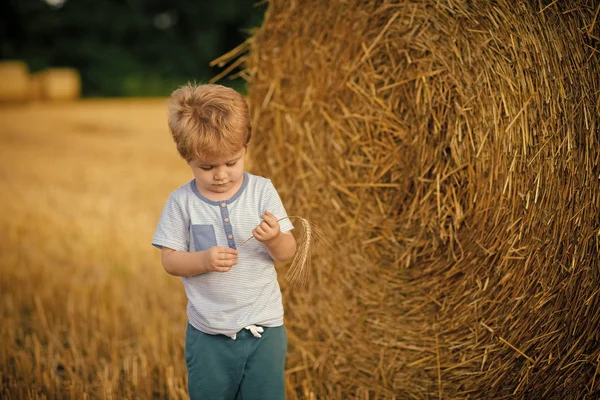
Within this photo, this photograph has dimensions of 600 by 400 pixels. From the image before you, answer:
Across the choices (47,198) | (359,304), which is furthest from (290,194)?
(47,198)

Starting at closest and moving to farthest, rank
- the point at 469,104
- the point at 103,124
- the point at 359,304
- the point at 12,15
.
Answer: the point at 469,104, the point at 359,304, the point at 103,124, the point at 12,15

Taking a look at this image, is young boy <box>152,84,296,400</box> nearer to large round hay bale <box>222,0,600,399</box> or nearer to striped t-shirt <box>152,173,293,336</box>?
striped t-shirt <box>152,173,293,336</box>

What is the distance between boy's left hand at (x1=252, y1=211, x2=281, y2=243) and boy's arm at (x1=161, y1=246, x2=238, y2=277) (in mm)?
101

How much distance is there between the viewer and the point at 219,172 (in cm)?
223

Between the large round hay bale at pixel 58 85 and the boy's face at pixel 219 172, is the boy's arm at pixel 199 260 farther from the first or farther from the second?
the large round hay bale at pixel 58 85

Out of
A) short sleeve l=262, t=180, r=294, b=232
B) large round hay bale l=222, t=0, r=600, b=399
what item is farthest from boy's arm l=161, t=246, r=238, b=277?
large round hay bale l=222, t=0, r=600, b=399

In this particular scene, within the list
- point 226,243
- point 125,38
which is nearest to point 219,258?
point 226,243

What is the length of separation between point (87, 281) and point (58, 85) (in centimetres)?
972

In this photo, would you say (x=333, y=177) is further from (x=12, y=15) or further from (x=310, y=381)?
(x=12, y=15)

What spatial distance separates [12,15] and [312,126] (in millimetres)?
17095

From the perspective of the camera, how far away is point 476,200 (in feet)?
9.57

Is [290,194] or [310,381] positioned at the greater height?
[290,194]

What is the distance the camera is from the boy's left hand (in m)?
2.14

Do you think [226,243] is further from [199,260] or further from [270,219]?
[270,219]
